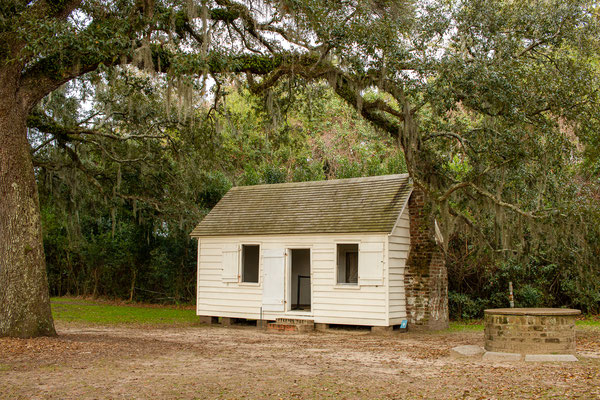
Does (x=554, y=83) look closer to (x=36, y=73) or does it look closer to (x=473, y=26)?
(x=473, y=26)

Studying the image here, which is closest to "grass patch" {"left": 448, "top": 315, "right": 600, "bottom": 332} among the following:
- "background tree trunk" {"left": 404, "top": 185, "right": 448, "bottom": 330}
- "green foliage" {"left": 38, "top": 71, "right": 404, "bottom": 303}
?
"background tree trunk" {"left": 404, "top": 185, "right": 448, "bottom": 330}

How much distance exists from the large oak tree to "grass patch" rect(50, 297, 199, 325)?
219 inches

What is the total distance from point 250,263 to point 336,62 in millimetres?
8100

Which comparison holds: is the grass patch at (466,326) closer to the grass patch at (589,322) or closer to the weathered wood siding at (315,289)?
the weathered wood siding at (315,289)

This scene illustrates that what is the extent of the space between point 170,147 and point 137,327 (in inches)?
188

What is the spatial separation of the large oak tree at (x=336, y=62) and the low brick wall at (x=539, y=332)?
9.60 ft

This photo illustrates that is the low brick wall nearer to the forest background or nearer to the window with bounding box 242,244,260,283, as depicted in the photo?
the forest background

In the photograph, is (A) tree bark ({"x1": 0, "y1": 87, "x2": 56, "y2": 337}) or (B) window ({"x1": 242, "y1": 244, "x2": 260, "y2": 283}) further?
(B) window ({"x1": 242, "y1": 244, "x2": 260, "y2": 283})

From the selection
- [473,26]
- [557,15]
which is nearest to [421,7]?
[473,26]

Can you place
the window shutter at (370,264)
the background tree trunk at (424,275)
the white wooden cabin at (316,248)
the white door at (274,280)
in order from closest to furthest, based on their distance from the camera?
the window shutter at (370,264)
the white wooden cabin at (316,248)
the background tree trunk at (424,275)
the white door at (274,280)

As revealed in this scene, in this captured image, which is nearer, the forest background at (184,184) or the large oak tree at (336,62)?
the large oak tree at (336,62)

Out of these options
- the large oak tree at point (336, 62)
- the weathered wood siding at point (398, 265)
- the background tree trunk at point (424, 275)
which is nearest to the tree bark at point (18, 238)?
the large oak tree at point (336, 62)

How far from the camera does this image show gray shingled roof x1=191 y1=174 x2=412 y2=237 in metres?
13.3

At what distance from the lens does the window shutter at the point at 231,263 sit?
1462 cm
